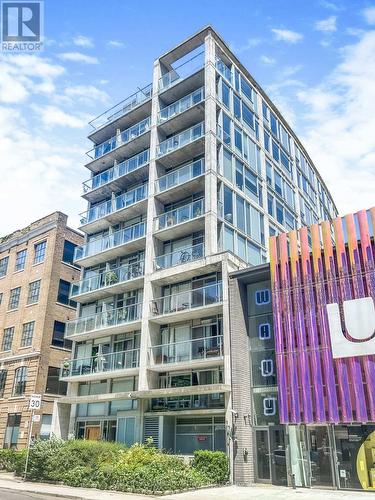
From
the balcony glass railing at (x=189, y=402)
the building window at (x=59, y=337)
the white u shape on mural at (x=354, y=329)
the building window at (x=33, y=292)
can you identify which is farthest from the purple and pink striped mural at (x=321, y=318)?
the building window at (x=33, y=292)

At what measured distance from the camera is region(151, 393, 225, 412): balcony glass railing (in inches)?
888

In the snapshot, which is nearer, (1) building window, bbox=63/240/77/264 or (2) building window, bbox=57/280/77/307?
(2) building window, bbox=57/280/77/307

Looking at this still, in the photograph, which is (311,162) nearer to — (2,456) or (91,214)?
(91,214)

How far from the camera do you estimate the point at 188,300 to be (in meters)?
25.3

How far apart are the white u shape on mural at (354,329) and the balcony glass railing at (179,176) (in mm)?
13091

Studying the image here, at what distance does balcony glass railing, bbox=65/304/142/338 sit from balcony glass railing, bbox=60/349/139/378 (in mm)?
1879

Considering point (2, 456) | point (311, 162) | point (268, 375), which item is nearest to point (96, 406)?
point (2, 456)

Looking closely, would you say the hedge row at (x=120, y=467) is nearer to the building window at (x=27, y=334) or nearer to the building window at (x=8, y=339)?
the building window at (x=27, y=334)

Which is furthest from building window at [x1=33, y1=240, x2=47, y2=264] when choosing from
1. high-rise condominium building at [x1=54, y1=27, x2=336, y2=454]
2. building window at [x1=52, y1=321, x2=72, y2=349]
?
building window at [x1=52, y1=321, x2=72, y2=349]

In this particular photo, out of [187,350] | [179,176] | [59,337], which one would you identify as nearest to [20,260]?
[59,337]

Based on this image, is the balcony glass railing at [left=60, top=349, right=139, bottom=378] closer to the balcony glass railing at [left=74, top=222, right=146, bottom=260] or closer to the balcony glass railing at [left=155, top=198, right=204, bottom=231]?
the balcony glass railing at [left=74, top=222, right=146, bottom=260]

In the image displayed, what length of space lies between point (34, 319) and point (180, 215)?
15.5 metres

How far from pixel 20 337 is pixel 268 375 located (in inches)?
878

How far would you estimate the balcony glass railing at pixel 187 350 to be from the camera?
899 inches
